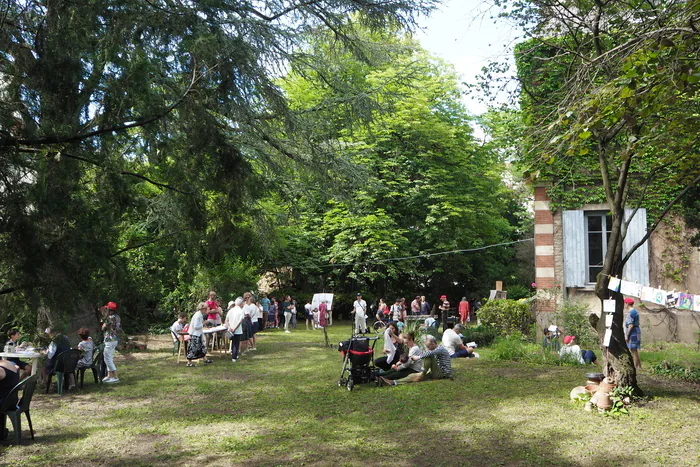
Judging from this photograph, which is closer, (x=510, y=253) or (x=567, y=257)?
(x=567, y=257)

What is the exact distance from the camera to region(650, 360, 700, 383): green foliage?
A: 10.1 meters

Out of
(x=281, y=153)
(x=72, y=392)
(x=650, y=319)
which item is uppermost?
(x=281, y=153)

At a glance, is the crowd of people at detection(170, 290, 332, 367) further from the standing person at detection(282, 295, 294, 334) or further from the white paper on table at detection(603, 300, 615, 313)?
the white paper on table at detection(603, 300, 615, 313)

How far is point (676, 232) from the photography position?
49.2 ft

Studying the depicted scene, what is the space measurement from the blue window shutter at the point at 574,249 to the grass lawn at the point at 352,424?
14.7 ft

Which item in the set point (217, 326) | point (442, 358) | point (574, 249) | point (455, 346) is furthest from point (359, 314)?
point (442, 358)

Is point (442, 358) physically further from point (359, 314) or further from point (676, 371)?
point (359, 314)

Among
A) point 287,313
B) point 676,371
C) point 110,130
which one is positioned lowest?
point 676,371

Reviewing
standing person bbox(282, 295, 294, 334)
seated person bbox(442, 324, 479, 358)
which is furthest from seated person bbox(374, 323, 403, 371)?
standing person bbox(282, 295, 294, 334)

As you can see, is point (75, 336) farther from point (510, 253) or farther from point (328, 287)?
point (510, 253)

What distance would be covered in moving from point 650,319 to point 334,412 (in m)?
10.2

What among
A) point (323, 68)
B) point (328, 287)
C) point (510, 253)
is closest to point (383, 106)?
point (323, 68)

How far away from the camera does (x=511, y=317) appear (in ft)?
54.7

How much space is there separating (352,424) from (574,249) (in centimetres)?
996
